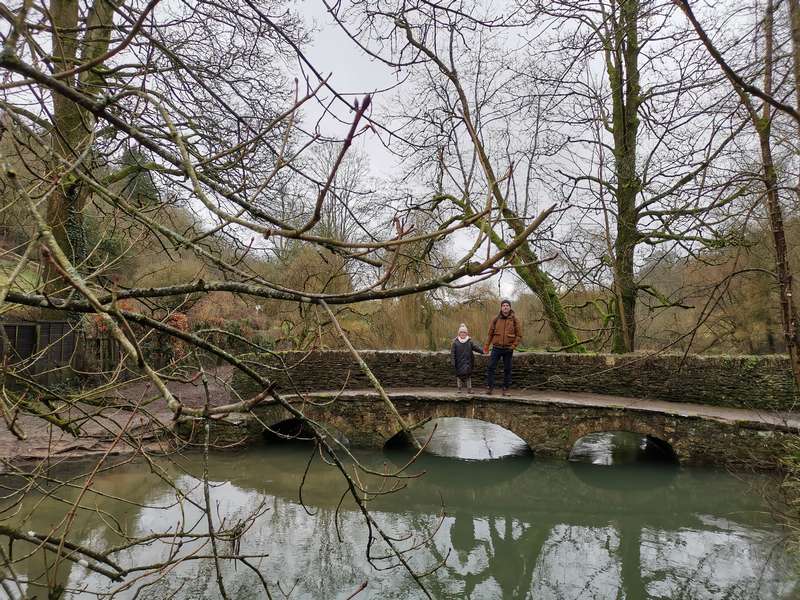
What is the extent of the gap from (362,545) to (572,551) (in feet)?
7.80

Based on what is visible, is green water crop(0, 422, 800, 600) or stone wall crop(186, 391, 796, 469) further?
stone wall crop(186, 391, 796, 469)

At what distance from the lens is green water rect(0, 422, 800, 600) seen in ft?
18.2

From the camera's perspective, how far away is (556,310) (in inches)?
513

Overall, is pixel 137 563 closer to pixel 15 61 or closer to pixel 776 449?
pixel 15 61

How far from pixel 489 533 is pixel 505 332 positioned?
364 centimetres

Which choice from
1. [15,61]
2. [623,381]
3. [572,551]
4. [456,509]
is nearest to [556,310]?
[623,381]

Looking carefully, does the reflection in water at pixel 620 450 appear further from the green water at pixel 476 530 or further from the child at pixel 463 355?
the child at pixel 463 355

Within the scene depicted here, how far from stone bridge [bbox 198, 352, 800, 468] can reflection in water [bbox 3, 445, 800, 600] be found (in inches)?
23.4

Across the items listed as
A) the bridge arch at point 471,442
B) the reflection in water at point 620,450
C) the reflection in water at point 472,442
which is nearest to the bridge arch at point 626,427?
the reflection in water at point 620,450

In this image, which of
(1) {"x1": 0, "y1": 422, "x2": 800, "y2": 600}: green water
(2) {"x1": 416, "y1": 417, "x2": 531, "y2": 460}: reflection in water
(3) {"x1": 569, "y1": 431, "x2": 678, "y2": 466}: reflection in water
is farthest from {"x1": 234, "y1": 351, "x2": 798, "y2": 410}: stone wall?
(1) {"x1": 0, "y1": 422, "x2": 800, "y2": 600}: green water

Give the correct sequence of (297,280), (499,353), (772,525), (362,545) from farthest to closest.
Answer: (297,280) → (499,353) → (772,525) → (362,545)

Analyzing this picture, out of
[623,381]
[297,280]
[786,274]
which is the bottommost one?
[623,381]

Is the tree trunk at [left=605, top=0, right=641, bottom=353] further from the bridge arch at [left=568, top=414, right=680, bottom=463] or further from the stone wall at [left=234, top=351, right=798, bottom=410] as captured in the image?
the bridge arch at [left=568, top=414, right=680, bottom=463]

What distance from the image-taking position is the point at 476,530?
25.2 feet
